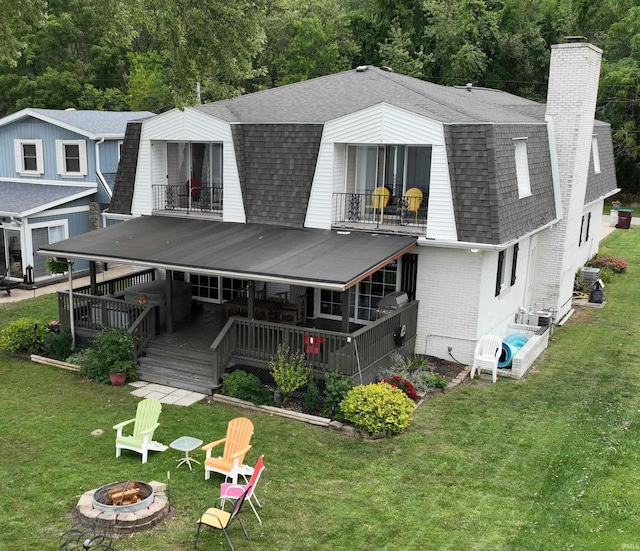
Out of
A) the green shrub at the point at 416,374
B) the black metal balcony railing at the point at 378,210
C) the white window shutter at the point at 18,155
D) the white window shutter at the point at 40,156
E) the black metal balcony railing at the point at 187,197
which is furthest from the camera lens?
the white window shutter at the point at 18,155

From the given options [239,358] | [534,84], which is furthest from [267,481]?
[534,84]

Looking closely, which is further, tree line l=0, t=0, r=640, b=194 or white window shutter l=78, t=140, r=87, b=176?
tree line l=0, t=0, r=640, b=194

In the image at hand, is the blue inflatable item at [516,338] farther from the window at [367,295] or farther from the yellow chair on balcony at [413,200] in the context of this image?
the yellow chair on balcony at [413,200]

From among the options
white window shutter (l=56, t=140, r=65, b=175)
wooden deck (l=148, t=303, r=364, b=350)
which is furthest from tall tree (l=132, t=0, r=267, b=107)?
white window shutter (l=56, t=140, r=65, b=175)

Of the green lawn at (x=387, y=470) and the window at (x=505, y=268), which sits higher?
the window at (x=505, y=268)

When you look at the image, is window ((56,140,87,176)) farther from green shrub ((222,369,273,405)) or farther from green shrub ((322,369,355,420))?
green shrub ((322,369,355,420))

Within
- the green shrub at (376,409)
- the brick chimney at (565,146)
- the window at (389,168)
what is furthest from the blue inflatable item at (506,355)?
the brick chimney at (565,146)

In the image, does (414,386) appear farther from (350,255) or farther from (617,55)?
(617,55)

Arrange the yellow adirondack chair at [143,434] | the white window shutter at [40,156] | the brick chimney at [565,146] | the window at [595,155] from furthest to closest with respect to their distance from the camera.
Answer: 1. the white window shutter at [40,156]
2. the window at [595,155]
3. the brick chimney at [565,146]
4. the yellow adirondack chair at [143,434]
